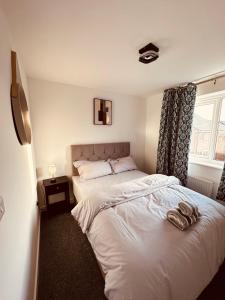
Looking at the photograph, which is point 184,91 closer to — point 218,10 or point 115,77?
point 115,77

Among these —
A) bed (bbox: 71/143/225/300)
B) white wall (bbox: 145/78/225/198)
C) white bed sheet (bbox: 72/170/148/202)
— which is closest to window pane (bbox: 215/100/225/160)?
white wall (bbox: 145/78/225/198)

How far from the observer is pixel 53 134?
248cm

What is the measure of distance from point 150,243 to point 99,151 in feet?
6.66

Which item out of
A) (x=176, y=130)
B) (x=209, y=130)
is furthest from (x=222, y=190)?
(x=176, y=130)

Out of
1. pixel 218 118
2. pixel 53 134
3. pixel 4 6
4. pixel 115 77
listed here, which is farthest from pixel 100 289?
pixel 218 118

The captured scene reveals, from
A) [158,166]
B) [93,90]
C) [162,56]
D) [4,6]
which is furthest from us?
[158,166]

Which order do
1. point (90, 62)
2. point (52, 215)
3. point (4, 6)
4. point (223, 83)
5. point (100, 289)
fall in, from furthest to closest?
point (52, 215) → point (223, 83) → point (90, 62) → point (100, 289) → point (4, 6)

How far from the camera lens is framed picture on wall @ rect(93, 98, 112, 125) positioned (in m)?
2.79

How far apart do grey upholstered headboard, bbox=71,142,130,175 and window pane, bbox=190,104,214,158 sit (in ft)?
4.51

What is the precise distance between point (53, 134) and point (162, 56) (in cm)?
204

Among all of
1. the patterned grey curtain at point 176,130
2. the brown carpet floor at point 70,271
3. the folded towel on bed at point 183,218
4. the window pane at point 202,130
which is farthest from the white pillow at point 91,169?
the window pane at point 202,130

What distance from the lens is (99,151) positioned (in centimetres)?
289

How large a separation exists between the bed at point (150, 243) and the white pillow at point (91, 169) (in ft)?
2.43

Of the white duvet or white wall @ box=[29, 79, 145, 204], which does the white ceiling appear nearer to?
white wall @ box=[29, 79, 145, 204]
